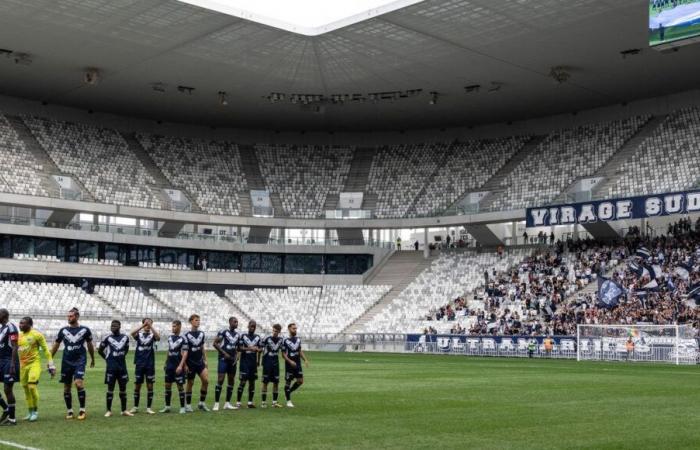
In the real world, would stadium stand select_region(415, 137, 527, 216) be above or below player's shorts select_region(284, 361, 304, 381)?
above

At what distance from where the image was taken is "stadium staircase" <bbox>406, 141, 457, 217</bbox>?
74.8 metres

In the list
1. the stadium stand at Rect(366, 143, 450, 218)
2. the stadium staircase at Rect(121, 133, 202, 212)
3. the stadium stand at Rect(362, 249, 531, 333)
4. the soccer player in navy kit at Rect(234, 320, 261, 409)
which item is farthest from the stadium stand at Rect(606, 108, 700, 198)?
the soccer player in navy kit at Rect(234, 320, 261, 409)

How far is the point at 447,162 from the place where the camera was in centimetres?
7700

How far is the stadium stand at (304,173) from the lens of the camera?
7700 centimetres

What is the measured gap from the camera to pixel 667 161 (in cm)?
6131

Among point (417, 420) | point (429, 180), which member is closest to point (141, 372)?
point (417, 420)

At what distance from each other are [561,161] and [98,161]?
3606 cm

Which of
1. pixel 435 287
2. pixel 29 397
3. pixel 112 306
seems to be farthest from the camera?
pixel 435 287

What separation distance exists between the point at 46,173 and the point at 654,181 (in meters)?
43.2

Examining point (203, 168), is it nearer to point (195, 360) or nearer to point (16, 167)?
point (16, 167)

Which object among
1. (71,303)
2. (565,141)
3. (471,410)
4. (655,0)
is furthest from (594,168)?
(471,410)

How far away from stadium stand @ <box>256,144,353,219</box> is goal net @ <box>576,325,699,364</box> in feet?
114

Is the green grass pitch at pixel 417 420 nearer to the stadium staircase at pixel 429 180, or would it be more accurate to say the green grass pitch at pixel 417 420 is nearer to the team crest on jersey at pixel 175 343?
the team crest on jersey at pixel 175 343

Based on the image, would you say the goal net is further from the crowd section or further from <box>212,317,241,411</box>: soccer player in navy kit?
<box>212,317,241,411</box>: soccer player in navy kit
